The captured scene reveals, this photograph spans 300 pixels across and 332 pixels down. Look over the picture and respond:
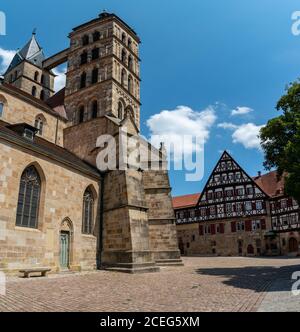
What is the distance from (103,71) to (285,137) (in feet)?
50.2

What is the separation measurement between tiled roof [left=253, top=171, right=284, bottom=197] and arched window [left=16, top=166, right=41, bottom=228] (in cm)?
2958

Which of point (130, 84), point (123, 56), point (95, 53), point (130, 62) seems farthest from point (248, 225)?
point (95, 53)

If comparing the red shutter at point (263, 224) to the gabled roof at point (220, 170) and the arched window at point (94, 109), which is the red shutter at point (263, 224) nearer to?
the gabled roof at point (220, 170)

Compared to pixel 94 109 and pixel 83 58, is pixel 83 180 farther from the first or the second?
pixel 83 58

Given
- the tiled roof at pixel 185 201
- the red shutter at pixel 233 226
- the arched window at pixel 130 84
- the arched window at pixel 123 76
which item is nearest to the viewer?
the arched window at pixel 123 76

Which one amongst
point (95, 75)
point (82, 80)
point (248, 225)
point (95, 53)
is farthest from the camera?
point (248, 225)

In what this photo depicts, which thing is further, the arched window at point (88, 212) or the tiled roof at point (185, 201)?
the tiled roof at point (185, 201)

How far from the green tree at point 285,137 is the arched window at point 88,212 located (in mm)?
10141

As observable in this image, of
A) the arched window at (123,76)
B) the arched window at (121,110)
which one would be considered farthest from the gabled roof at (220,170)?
the arched window at (121,110)

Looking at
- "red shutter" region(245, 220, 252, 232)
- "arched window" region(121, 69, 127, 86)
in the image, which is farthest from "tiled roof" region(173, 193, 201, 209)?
"arched window" region(121, 69, 127, 86)

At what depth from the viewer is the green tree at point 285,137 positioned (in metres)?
12.0

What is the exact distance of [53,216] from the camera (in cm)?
1301

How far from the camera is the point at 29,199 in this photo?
1223 cm
